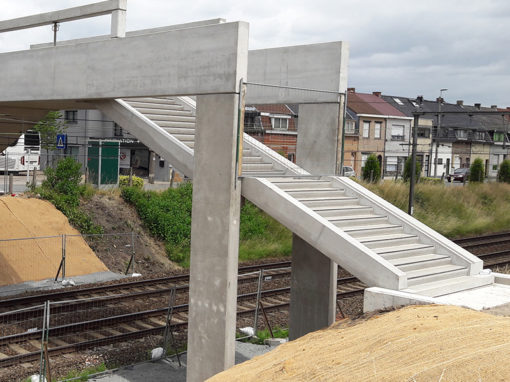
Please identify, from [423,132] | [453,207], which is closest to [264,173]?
[453,207]

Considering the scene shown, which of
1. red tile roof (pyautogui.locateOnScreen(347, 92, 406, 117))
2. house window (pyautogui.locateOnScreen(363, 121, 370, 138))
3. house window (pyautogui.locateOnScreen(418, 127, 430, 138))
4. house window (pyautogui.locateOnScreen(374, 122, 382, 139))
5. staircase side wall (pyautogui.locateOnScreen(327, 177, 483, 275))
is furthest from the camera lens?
house window (pyautogui.locateOnScreen(418, 127, 430, 138))

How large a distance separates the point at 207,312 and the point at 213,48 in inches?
180

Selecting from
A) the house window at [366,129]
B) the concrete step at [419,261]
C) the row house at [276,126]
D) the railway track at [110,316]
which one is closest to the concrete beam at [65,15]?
the row house at [276,126]

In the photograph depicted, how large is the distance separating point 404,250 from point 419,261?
33cm

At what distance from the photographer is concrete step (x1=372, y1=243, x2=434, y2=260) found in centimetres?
1054

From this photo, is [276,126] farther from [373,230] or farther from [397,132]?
[397,132]

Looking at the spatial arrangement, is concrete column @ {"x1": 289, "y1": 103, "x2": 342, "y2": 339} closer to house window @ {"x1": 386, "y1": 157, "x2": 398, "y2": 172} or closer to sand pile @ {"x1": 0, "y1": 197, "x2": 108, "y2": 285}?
sand pile @ {"x1": 0, "y1": 197, "x2": 108, "y2": 285}

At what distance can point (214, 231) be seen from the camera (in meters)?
10.9

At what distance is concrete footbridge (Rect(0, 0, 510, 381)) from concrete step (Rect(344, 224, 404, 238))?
0.03 meters

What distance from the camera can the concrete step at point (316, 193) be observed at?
39.0 ft

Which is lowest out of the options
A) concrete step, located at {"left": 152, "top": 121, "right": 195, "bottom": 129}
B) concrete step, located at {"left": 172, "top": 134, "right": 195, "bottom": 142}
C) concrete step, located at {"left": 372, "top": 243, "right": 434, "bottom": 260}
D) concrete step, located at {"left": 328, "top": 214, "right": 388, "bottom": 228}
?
concrete step, located at {"left": 372, "top": 243, "right": 434, "bottom": 260}

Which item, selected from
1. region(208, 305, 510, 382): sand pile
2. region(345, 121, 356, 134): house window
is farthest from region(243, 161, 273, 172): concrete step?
region(345, 121, 356, 134): house window

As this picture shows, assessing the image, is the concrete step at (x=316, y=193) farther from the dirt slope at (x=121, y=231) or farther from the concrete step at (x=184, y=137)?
the dirt slope at (x=121, y=231)

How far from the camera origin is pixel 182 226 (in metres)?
25.8
